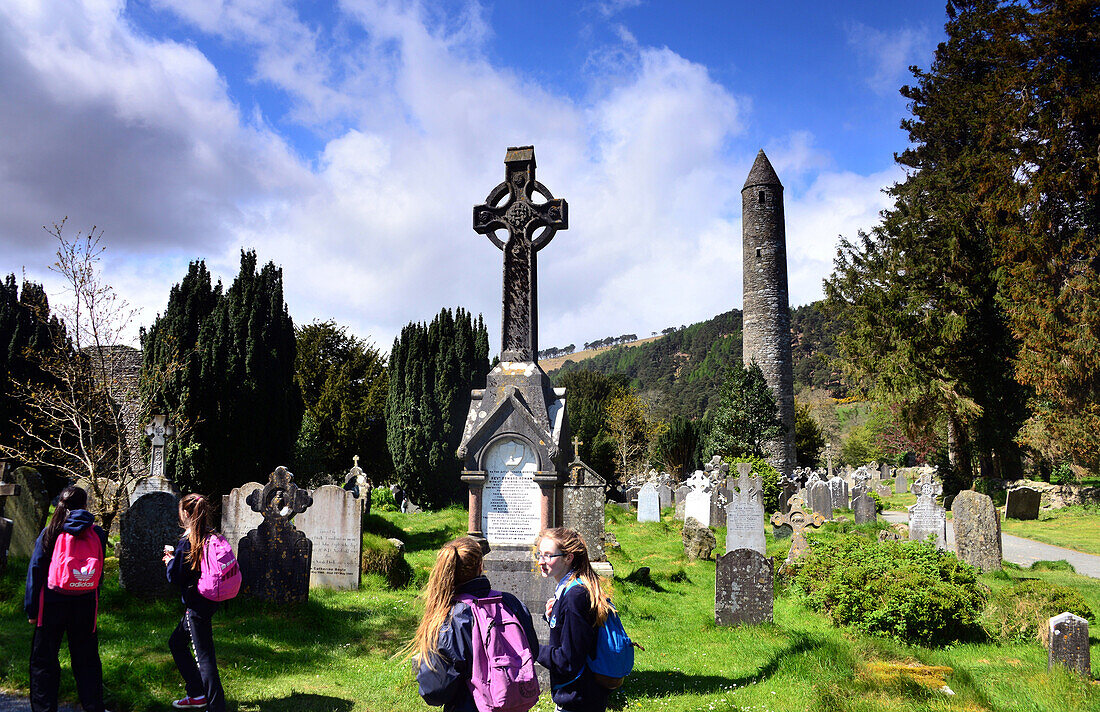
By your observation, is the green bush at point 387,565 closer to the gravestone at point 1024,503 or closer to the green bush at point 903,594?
the green bush at point 903,594

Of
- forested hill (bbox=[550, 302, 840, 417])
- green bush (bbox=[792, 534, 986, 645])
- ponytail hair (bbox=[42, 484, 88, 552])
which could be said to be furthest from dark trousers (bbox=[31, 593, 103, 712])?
forested hill (bbox=[550, 302, 840, 417])

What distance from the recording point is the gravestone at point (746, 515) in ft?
40.2

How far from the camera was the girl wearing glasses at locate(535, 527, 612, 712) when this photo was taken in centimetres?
338

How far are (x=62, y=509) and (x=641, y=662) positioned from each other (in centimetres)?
514

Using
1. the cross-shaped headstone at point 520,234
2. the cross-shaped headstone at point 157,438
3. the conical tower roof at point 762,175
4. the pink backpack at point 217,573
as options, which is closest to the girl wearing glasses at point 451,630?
the pink backpack at point 217,573

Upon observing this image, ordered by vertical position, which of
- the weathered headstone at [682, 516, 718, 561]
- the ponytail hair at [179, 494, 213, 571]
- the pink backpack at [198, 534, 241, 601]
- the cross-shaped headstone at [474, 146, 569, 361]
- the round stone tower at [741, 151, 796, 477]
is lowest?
the weathered headstone at [682, 516, 718, 561]

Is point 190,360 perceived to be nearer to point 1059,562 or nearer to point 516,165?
point 516,165

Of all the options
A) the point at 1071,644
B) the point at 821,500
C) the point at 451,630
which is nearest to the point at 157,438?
the point at 451,630

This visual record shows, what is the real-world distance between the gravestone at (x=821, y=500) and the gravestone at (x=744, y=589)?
1398 centimetres

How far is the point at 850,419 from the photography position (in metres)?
80.8

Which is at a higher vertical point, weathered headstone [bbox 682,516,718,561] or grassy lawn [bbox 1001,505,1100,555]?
weathered headstone [bbox 682,516,718,561]

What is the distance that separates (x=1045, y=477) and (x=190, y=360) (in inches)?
1306

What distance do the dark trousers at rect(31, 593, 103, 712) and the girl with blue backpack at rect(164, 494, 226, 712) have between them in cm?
53

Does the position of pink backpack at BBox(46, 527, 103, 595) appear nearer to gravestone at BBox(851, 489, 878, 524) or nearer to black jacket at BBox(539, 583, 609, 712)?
black jacket at BBox(539, 583, 609, 712)
